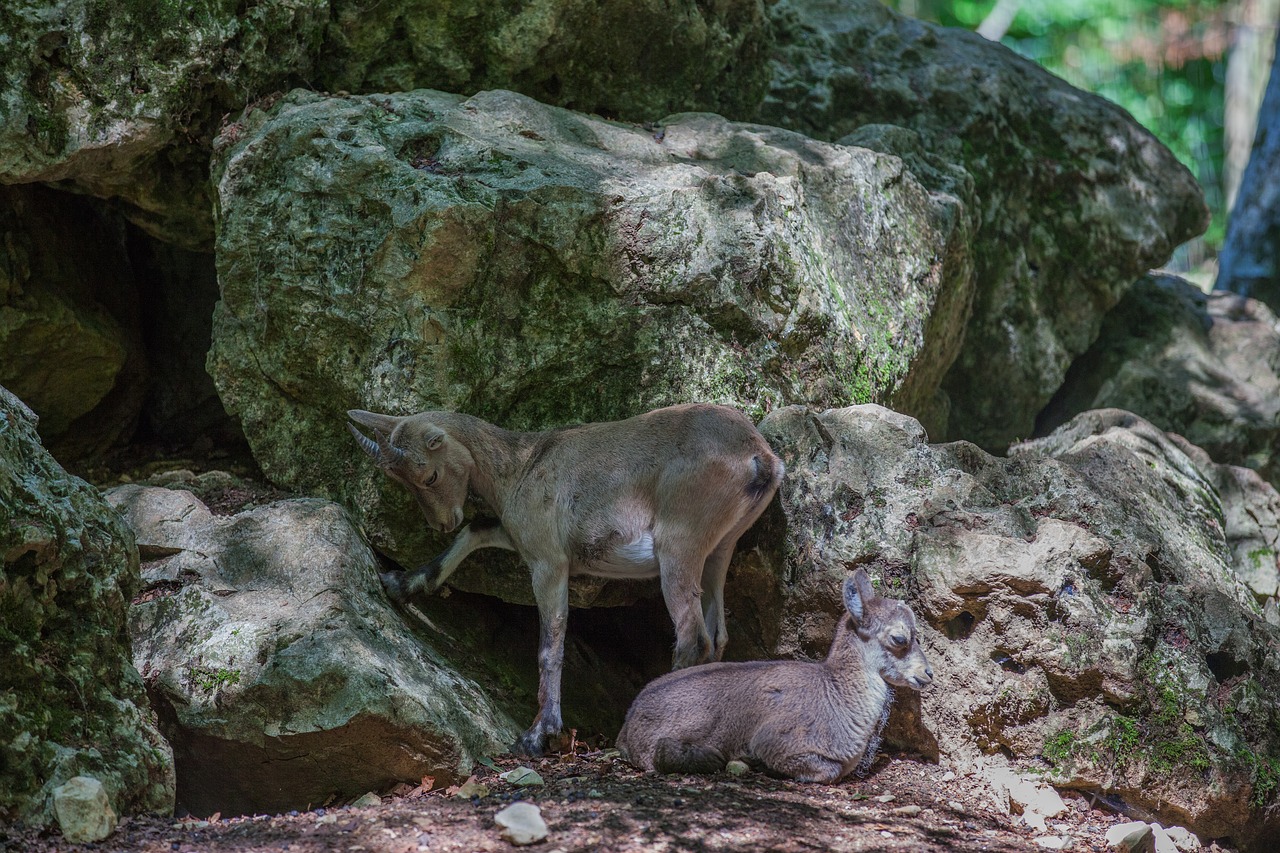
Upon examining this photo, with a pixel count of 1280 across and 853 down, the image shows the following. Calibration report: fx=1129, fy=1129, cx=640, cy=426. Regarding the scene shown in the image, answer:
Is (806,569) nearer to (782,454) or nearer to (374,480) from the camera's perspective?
(782,454)

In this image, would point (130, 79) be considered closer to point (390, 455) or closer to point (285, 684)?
point (390, 455)

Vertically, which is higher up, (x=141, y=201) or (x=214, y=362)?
(x=141, y=201)

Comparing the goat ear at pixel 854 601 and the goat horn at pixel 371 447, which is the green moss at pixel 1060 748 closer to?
the goat ear at pixel 854 601

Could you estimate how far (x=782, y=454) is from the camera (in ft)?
22.0

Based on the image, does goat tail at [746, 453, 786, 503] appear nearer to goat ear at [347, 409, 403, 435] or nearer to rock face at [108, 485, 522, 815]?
rock face at [108, 485, 522, 815]

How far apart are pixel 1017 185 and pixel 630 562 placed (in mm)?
6429

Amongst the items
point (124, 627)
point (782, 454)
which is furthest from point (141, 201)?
point (782, 454)

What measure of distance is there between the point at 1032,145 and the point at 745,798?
8013mm

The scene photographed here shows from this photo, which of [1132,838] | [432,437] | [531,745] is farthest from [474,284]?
[1132,838]

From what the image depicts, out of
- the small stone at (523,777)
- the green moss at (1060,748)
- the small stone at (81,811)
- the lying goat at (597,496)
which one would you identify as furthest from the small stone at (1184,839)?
the small stone at (81,811)

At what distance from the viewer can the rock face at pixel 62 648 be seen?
175 inches

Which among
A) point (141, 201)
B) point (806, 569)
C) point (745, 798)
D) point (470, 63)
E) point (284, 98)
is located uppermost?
point (470, 63)

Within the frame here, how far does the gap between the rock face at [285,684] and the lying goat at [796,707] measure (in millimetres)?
1027

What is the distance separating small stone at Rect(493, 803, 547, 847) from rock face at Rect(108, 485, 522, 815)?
4.38ft
